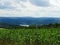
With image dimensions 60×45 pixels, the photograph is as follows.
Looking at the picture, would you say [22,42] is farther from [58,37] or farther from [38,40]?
[58,37]

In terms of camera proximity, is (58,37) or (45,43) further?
(58,37)

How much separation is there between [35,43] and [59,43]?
1.57 meters

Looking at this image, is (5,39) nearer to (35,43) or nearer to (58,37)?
(35,43)

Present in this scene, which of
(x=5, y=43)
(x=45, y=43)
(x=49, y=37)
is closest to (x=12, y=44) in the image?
(x=5, y=43)

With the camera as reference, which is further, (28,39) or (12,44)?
(28,39)

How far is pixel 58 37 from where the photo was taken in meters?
15.3

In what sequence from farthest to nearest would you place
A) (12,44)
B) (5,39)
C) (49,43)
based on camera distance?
(5,39) < (49,43) < (12,44)

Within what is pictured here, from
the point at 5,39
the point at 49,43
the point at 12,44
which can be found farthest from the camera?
the point at 5,39

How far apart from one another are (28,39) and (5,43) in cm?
178

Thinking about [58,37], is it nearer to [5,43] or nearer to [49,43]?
[49,43]

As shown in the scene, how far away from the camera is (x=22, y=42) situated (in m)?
14.1

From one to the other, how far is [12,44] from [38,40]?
203 cm

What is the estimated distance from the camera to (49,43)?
46.0 ft

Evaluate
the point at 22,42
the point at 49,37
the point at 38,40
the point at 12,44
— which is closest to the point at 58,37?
Answer: the point at 49,37
